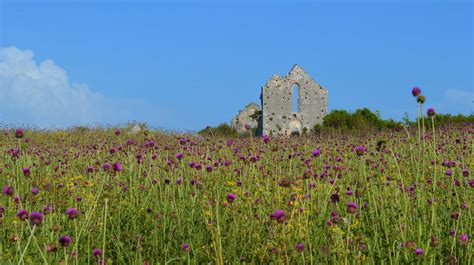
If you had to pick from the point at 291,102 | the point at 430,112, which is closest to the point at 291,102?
the point at 291,102

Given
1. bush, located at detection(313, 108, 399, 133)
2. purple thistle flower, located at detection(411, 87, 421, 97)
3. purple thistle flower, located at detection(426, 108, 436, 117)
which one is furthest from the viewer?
bush, located at detection(313, 108, 399, 133)

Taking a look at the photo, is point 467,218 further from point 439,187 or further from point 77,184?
point 77,184

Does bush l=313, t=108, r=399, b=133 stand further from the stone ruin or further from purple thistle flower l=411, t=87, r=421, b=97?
purple thistle flower l=411, t=87, r=421, b=97

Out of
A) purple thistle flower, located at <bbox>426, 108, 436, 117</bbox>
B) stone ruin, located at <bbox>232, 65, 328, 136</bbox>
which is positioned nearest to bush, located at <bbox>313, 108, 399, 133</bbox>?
stone ruin, located at <bbox>232, 65, 328, 136</bbox>

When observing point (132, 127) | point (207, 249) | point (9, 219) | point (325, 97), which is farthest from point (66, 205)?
point (325, 97)

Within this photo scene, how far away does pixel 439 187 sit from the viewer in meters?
5.95

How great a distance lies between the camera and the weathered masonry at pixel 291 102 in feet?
108

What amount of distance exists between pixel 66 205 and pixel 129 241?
5.23ft

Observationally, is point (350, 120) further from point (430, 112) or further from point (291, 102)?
point (430, 112)

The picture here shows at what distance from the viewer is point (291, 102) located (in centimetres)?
3316

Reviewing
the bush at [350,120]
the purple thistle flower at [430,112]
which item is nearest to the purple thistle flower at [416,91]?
the purple thistle flower at [430,112]

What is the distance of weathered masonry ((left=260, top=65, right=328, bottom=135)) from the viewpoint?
32812 millimetres

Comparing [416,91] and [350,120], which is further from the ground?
[350,120]

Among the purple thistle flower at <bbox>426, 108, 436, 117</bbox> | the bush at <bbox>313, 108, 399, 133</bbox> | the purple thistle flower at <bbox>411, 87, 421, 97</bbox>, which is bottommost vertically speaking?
the purple thistle flower at <bbox>426, 108, 436, 117</bbox>
